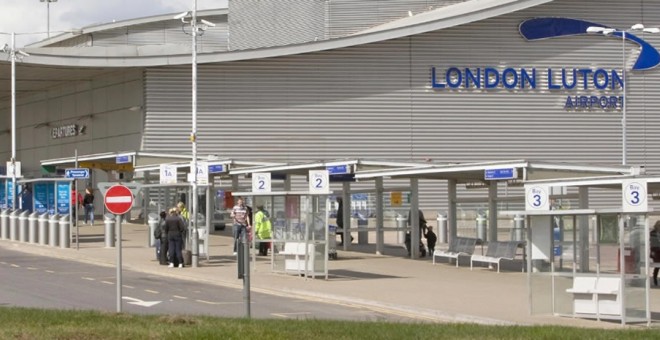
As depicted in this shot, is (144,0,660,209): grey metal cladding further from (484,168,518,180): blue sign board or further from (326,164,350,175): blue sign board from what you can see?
(484,168,518,180): blue sign board

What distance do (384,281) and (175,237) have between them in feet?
20.4

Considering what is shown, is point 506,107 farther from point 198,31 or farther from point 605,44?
point 198,31

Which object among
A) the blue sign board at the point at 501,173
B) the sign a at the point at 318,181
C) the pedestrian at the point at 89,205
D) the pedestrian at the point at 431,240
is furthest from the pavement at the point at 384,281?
the pedestrian at the point at 89,205

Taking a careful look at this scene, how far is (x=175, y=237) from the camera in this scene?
32.7 m

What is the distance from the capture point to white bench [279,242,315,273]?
2989 cm

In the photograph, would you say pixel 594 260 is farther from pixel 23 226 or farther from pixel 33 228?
pixel 23 226

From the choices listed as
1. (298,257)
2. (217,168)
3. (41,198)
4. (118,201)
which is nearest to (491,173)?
(298,257)

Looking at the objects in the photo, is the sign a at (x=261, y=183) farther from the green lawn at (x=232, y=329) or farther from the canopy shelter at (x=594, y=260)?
the green lawn at (x=232, y=329)

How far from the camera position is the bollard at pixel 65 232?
38250 millimetres

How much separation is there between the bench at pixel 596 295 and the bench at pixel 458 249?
13.5m

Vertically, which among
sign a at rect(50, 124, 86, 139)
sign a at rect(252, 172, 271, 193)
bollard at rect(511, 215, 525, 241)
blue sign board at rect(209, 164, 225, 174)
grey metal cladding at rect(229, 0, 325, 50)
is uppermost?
grey metal cladding at rect(229, 0, 325, 50)

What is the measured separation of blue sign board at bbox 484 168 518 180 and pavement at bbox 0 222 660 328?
2535mm

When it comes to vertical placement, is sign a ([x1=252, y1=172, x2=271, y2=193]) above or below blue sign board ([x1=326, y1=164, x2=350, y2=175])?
below

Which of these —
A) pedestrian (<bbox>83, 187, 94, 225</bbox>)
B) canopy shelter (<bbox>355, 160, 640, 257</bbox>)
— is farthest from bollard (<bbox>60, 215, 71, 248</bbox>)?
pedestrian (<bbox>83, 187, 94, 225</bbox>)
